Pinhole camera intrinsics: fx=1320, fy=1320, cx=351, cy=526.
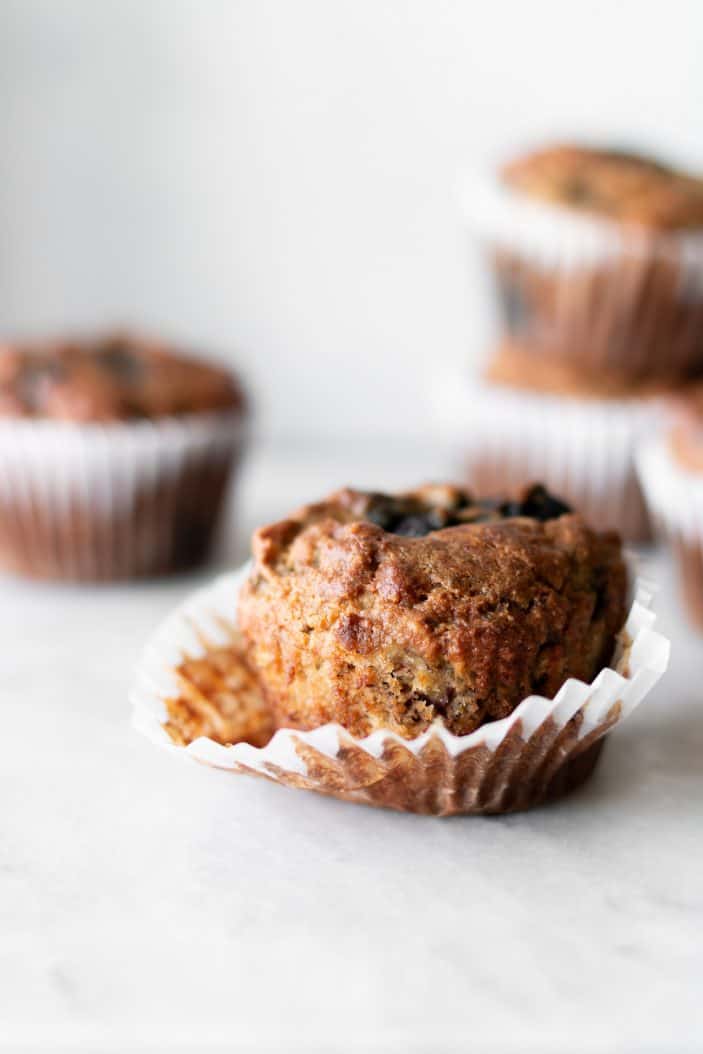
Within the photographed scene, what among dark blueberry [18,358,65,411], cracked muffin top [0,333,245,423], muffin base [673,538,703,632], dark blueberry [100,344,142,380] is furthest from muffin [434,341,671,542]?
dark blueberry [18,358,65,411]

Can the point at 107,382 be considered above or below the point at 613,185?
below

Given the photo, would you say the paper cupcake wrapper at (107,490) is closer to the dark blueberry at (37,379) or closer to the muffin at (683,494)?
the dark blueberry at (37,379)

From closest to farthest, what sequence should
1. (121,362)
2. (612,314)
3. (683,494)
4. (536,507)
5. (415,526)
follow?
(415,526)
(536,507)
(683,494)
(121,362)
(612,314)

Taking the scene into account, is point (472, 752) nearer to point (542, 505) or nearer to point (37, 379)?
point (542, 505)

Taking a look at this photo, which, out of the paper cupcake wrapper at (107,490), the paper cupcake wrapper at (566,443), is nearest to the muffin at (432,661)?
the paper cupcake wrapper at (107,490)

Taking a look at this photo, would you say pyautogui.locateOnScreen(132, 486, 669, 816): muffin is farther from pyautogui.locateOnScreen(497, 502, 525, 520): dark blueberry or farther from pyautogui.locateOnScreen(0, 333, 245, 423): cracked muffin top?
pyautogui.locateOnScreen(0, 333, 245, 423): cracked muffin top

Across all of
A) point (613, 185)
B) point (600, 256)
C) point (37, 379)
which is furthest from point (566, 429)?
point (37, 379)

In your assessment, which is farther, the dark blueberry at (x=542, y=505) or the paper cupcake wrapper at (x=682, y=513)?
the paper cupcake wrapper at (x=682, y=513)

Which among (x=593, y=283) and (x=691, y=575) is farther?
(x=593, y=283)
